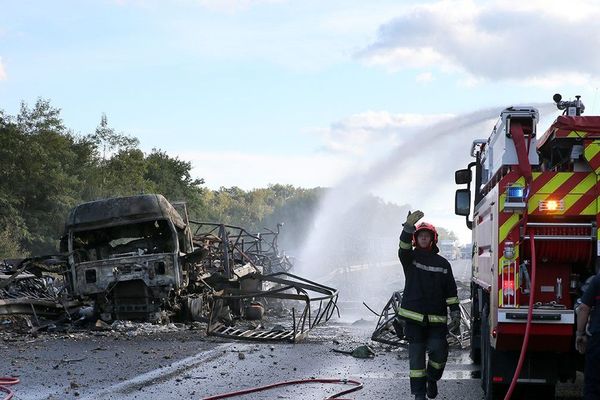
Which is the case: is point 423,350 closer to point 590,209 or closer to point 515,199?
point 515,199

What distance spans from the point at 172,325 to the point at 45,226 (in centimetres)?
2950

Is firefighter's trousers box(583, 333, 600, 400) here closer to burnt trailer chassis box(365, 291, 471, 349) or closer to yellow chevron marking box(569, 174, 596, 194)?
yellow chevron marking box(569, 174, 596, 194)

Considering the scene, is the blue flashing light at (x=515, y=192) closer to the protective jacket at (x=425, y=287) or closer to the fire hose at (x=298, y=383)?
the protective jacket at (x=425, y=287)

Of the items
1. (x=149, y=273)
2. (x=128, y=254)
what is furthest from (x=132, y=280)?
(x=128, y=254)

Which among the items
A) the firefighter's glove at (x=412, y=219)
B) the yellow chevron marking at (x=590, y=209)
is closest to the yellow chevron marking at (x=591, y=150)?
the yellow chevron marking at (x=590, y=209)

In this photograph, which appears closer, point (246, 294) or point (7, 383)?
point (7, 383)

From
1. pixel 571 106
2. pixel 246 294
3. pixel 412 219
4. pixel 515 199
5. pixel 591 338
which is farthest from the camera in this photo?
pixel 246 294

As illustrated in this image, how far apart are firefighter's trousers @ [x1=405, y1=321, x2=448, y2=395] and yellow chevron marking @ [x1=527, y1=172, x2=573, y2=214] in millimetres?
1401

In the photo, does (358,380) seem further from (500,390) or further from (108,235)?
(108,235)

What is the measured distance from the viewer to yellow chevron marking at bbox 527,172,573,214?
767 cm

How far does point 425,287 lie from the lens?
822 cm

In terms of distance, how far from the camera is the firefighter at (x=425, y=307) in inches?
320

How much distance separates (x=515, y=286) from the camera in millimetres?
7598

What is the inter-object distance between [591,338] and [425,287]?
1.98 meters
